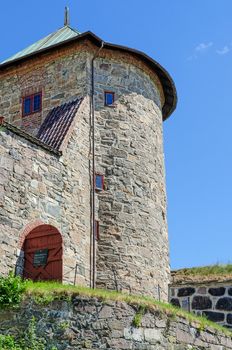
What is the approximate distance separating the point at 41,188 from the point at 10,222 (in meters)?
1.57

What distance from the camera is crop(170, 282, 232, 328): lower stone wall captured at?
18.6 meters

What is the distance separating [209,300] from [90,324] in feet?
23.9

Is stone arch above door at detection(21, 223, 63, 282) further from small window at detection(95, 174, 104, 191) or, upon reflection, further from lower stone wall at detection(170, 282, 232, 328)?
lower stone wall at detection(170, 282, 232, 328)

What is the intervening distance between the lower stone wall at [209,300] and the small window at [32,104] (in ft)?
24.2

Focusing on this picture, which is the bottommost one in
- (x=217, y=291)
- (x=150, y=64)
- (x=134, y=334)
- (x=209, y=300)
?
(x=134, y=334)

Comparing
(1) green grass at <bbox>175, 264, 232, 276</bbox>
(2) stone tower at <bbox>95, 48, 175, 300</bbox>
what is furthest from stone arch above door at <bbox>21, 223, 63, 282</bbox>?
(1) green grass at <bbox>175, 264, 232, 276</bbox>

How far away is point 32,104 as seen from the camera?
2036 cm

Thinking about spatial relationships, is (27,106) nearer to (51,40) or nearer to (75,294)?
(51,40)

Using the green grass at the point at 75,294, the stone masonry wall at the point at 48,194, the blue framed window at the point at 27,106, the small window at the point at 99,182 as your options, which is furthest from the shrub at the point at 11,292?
the blue framed window at the point at 27,106

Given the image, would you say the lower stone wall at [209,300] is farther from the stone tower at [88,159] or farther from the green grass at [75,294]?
the green grass at [75,294]

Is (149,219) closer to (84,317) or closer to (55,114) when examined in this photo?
(55,114)

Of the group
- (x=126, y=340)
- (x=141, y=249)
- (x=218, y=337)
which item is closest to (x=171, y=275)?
(x=141, y=249)

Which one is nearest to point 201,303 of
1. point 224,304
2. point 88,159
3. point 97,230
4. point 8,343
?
point 224,304

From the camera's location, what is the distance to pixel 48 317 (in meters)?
12.3
